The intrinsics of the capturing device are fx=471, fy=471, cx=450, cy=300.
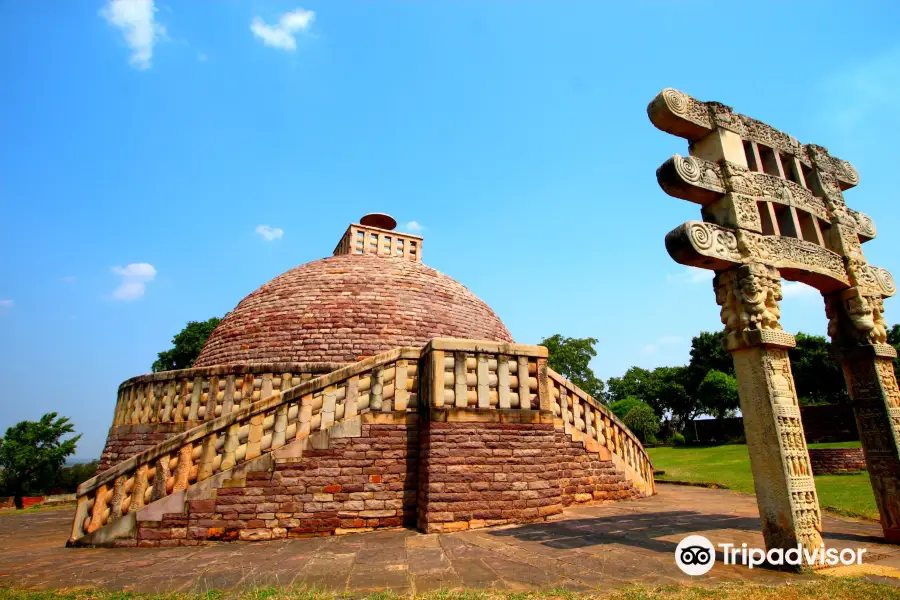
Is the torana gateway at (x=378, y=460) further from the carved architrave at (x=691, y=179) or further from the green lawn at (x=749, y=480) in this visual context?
the green lawn at (x=749, y=480)

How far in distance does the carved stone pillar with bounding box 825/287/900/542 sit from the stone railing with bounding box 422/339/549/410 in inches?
155

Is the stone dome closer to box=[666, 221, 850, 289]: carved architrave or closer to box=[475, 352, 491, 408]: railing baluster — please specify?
box=[475, 352, 491, 408]: railing baluster

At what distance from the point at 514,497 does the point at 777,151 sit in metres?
5.86

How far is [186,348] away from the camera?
87.3ft

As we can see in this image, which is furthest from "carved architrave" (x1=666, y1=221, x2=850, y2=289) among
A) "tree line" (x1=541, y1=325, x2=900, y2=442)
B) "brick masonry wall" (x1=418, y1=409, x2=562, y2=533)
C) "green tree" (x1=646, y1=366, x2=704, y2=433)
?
"green tree" (x1=646, y1=366, x2=704, y2=433)

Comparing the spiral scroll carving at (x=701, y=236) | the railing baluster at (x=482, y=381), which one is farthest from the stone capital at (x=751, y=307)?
the railing baluster at (x=482, y=381)

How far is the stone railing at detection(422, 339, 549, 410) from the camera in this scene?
22.7ft

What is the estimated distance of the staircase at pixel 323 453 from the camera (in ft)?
20.0

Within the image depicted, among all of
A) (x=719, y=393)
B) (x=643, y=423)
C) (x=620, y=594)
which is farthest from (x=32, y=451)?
(x=719, y=393)

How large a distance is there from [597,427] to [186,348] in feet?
81.2

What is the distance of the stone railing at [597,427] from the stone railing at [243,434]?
3095 mm

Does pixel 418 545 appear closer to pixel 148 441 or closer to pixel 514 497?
pixel 514 497

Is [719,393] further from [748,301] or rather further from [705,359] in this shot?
[748,301]

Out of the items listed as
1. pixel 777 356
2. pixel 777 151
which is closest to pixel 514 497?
pixel 777 356
